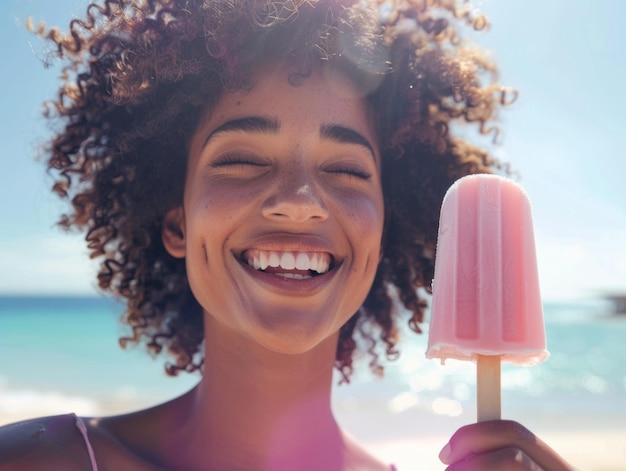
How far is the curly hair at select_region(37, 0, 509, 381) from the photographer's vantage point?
2.53 meters

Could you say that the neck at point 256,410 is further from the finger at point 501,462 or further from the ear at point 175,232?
the finger at point 501,462

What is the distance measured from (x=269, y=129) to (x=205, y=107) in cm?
44

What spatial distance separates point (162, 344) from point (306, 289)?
155 centimetres

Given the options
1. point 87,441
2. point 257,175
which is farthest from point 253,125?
point 87,441

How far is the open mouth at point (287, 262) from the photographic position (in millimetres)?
2285

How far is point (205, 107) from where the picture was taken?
2.65 meters

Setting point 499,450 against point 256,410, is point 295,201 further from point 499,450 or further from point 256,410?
point 499,450

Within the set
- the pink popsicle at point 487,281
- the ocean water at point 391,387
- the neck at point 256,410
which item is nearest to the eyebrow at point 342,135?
the pink popsicle at point 487,281

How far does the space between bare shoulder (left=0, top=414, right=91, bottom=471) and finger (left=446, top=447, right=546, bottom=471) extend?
132cm

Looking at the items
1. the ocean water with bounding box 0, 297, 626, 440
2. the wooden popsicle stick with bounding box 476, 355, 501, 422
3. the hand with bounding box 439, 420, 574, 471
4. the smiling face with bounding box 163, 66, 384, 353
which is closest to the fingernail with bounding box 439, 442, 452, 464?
the hand with bounding box 439, 420, 574, 471

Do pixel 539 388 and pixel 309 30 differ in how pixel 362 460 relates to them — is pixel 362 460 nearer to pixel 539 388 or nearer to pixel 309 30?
pixel 309 30

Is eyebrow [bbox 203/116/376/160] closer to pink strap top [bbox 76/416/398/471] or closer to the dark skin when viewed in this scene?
the dark skin

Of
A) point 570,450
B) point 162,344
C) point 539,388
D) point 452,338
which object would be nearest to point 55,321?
point 539,388

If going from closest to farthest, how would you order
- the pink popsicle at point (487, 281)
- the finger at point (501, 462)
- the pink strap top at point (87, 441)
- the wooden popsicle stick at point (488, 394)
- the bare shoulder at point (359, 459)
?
1. the finger at point (501, 462)
2. the wooden popsicle stick at point (488, 394)
3. the pink popsicle at point (487, 281)
4. the pink strap top at point (87, 441)
5. the bare shoulder at point (359, 459)
